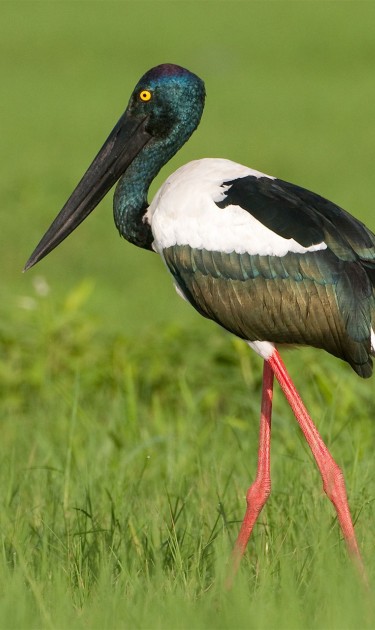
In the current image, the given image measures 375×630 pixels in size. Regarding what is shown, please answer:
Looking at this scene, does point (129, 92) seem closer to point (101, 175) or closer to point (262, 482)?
point (101, 175)

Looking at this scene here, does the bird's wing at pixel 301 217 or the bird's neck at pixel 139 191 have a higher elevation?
the bird's neck at pixel 139 191

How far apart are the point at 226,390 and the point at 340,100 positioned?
1469 cm

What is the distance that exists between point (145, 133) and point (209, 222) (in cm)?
77

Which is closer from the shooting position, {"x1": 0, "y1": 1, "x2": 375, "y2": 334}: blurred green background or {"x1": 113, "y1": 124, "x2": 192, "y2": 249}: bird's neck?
{"x1": 113, "y1": 124, "x2": 192, "y2": 249}: bird's neck

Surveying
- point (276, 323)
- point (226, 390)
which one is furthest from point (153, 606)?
point (226, 390)

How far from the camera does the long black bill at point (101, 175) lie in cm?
515

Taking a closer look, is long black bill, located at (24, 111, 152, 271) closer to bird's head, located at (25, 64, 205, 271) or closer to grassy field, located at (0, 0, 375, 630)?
bird's head, located at (25, 64, 205, 271)

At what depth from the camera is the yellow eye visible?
16.6 ft

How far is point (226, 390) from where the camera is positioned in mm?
6742

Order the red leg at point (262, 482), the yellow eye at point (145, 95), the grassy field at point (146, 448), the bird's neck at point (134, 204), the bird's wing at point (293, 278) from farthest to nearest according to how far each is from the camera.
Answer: the yellow eye at point (145, 95)
the bird's neck at point (134, 204)
the red leg at point (262, 482)
the bird's wing at point (293, 278)
the grassy field at point (146, 448)

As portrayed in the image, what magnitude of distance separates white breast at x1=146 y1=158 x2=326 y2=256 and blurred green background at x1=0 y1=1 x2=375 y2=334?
9.76 ft

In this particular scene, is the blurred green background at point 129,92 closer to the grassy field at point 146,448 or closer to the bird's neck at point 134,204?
the grassy field at point 146,448

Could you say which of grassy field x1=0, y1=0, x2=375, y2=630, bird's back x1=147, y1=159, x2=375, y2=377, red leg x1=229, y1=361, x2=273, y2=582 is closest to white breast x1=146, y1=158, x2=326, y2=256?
bird's back x1=147, y1=159, x2=375, y2=377

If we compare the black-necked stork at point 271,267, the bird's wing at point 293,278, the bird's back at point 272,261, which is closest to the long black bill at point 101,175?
the black-necked stork at point 271,267
